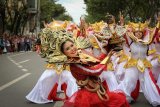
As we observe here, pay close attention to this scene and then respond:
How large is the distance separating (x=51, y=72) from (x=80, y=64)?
A: 14.7ft

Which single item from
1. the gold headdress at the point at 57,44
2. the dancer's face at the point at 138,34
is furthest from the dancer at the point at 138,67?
the gold headdress at the point at 57,44

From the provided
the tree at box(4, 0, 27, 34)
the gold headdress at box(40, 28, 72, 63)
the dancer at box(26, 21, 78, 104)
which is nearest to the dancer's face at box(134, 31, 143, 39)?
the dancer at box(26, 21, 78, 104)

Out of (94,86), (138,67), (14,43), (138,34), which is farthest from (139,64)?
(14,43)

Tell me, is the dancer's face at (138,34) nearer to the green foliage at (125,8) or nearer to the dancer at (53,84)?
the dancer at (53,84)

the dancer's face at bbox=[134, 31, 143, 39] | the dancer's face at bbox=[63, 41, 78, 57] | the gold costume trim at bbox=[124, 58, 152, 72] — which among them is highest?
the dancer's face at bbox=[63, 41, 78, 57]

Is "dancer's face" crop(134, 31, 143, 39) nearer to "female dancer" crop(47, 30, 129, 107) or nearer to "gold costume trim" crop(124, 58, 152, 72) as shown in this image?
"gold costume trim" crop(124, 58, 152, 72)

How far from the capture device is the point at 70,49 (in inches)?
285

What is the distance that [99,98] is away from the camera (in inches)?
281

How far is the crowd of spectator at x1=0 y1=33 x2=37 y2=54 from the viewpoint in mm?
42694

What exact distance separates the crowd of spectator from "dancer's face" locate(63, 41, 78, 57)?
112ft

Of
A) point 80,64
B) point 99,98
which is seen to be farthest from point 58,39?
point 99,98

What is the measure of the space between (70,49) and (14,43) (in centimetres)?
4242

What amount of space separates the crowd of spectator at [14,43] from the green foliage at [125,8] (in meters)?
7.45

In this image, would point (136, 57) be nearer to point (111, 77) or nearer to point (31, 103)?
point (111, 77)
